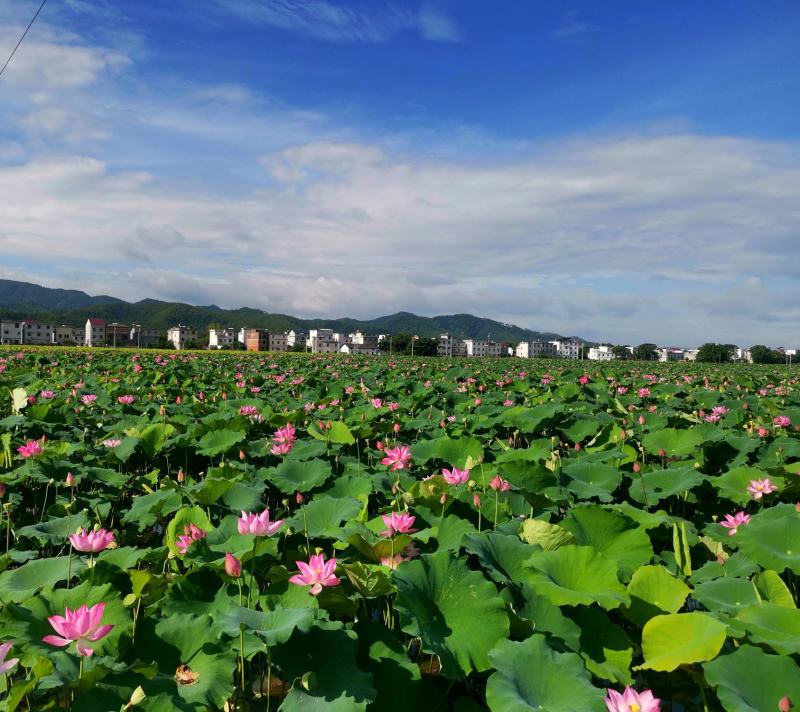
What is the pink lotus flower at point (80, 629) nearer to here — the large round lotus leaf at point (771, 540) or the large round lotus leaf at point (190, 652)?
the large round lotus leaf at point (190, 652)

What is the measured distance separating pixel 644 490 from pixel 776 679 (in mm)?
1740

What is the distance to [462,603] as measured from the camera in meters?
1.72

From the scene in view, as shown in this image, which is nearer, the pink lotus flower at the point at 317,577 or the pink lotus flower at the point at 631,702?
the pink lotus flower at the point at 631,702

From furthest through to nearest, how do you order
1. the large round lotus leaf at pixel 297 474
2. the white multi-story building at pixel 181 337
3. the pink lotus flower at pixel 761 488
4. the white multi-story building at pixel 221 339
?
the white multi-story building at pixel 221 339, the white multi-story building at pixel 181 337, the large round lotus leaf at pixel 297 474, the pink lotus flower at pixel 761 488

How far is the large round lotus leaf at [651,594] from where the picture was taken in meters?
1.87

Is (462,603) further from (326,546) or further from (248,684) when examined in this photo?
(326,546)

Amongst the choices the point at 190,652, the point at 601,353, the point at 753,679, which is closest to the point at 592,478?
the point at 753,679

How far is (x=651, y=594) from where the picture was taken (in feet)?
6.25

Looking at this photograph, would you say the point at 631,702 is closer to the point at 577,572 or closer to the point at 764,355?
the point at 577,572

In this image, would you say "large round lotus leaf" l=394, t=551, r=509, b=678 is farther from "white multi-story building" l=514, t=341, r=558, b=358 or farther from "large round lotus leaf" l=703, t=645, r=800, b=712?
"white multi-story building" l=514, t=341, r=558, b=358

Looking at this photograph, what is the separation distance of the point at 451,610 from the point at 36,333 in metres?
120

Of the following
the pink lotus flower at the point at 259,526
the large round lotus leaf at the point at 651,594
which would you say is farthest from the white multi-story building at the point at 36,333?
the large round lotus leaf at the point at 651,594

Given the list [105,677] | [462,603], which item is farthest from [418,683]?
[105,677]

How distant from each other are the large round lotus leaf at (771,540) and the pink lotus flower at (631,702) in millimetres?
1230
